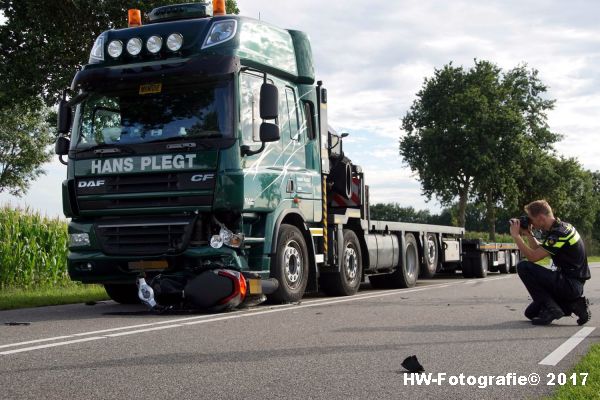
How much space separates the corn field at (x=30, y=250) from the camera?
14562 millimetres

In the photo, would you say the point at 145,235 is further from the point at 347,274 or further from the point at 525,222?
the point at 525,222

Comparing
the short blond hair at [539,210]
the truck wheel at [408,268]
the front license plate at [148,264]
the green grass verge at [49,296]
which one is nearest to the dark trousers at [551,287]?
the short blond hair at [539,210]

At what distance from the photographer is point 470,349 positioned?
6438 millimetres

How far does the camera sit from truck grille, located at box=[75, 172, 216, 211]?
920 cm

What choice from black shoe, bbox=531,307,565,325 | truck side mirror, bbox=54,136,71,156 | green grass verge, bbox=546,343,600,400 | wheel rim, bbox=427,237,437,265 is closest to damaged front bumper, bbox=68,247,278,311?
truck side mirror, bbox=54,136,71,156

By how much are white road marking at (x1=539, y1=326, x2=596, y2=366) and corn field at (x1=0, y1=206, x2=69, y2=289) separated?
1058 cm

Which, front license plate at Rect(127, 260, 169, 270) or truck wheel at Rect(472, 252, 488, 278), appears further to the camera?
truck wheel at Rect(472, 252, 488, 278)

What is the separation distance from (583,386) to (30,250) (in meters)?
12.3

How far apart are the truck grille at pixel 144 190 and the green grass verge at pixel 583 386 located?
192 inches

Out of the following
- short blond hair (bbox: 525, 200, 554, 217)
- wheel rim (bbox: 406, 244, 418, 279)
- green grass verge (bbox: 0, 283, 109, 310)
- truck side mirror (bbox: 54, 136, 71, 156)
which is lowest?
green grass verge (bbox: 0, 283, 109, 310)

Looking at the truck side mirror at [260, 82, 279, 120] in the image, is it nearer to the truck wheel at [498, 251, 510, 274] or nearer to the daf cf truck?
the daf cf truck

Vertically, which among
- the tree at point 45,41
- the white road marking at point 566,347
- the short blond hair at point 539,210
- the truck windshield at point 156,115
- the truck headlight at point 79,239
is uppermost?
the tree at point 45,41

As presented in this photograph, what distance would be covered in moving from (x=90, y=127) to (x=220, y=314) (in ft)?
9.57

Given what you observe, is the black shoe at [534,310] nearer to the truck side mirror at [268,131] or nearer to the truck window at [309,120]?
the truck side mirror at [268,131]
